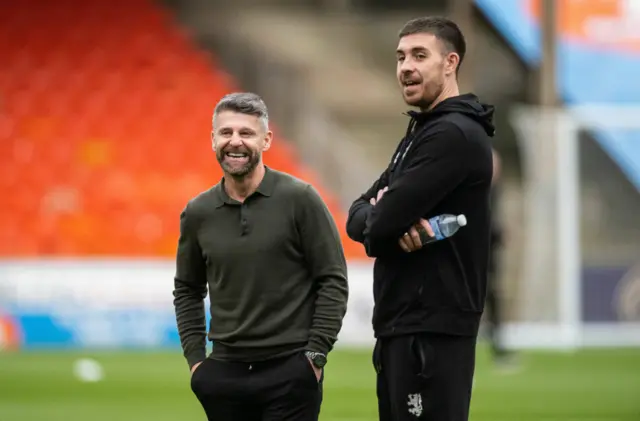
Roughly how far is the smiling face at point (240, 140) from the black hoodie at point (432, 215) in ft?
1.83

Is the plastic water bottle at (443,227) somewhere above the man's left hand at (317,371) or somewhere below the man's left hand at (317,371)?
above

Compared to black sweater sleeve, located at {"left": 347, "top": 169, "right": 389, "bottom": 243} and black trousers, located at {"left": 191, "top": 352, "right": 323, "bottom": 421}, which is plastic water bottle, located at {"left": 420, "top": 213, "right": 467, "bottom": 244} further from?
black trousers, located at {"left": 191, "top": 352, "right": 323, "bottom": 421}

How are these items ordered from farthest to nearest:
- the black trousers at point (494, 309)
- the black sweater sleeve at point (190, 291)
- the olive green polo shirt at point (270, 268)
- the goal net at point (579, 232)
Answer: the goal net at point (579, 232), the black trousers at point (494, 309), the black sweater sleeve at point (190, 291), the olive green polo shirt at point (270, 268)

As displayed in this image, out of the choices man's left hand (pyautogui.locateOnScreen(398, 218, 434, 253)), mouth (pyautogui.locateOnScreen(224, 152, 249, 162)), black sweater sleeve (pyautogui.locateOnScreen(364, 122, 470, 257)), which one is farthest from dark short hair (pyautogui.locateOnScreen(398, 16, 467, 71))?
mouth (pyautogui.locateOnScreen(224, 152, 249, 162))

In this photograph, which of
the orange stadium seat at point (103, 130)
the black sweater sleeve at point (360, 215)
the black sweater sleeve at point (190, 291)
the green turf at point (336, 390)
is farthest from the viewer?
the orange stadium seat at point (103, 130)

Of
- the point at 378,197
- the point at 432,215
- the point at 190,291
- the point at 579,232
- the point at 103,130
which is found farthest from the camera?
the point at 103,130

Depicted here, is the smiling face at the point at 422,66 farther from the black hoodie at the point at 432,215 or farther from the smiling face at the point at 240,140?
the smiling face at the point at 240,140

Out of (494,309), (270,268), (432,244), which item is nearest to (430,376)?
(432,244)

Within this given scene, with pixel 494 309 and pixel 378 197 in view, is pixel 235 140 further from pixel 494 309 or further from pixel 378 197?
pixel 494 309

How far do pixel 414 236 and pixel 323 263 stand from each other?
614 mm

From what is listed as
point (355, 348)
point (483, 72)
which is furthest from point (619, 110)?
point (355, 348)

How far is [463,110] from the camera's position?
4.58 metres

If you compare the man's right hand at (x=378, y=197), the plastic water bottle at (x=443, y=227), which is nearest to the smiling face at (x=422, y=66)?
the man's right hand at (x=378, y=197)

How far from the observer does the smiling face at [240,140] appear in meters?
4.89
